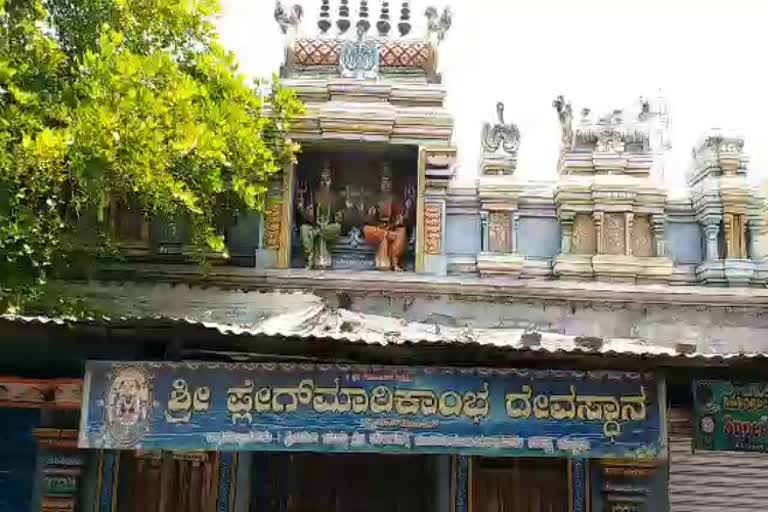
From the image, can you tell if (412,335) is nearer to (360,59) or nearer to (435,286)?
(435,286)

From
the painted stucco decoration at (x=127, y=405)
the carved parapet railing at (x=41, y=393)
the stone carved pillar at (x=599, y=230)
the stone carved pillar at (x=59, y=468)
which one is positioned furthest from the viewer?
the stone carved pillar at (x=599, y=230)

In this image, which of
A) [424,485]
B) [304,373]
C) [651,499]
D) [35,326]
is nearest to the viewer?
[35,326]

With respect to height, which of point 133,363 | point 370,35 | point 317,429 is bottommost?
point 317,429

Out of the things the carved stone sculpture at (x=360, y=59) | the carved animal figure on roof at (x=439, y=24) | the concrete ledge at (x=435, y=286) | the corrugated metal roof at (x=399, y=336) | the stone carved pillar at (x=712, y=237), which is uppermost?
the carved animal figure on roof at (x=439, y=24)

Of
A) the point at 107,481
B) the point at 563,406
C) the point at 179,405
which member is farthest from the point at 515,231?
the point at 107,481

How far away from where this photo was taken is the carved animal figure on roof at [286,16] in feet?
36.6

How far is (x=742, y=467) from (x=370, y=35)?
6422mm

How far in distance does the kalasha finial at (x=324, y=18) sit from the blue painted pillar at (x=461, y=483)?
214 inches

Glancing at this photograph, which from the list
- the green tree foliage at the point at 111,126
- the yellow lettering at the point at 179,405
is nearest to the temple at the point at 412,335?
the yellow lettering at the point at 179,405

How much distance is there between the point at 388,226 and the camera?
10766mm

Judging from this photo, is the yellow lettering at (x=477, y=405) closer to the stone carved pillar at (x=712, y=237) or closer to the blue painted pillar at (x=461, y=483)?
the blue painted pillar at (x=461, y=483)

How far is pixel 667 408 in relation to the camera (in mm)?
8469

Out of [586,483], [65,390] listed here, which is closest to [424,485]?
[586,483]

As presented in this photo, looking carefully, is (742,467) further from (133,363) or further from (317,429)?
(133,363)
